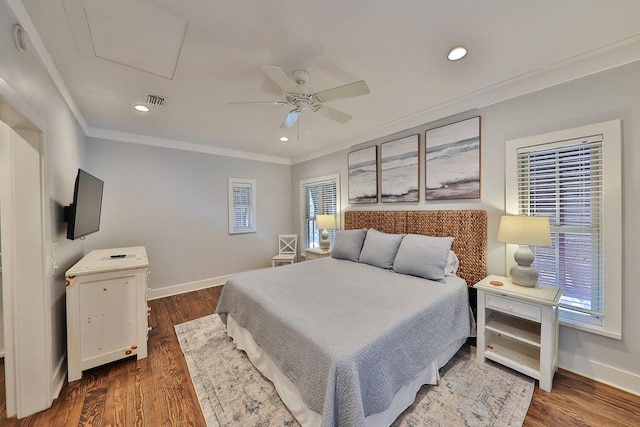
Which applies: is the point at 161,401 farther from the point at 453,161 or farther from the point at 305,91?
the point at 453,161

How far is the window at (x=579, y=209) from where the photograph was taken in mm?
1764

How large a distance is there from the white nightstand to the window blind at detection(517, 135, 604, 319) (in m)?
0.19

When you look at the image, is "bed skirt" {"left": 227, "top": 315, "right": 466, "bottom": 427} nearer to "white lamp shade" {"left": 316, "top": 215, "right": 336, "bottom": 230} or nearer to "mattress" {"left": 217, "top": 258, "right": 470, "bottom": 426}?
"mattress" {"left": 217, "top": 258, "right": 470, "bottom": 426}

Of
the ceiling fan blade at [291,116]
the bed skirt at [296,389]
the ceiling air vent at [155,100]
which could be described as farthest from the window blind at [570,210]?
the ceiling air vent at [155,100]

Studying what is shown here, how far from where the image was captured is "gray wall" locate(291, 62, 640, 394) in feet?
5.59

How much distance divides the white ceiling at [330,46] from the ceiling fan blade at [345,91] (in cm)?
26

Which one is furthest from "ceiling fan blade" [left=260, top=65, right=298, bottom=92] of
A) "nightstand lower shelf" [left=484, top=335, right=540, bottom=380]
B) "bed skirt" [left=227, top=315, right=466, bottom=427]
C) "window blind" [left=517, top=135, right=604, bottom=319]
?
"nightstand lower shelf" [left=484, top=335, right=540, bottom=380]

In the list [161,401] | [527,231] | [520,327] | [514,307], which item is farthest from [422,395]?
[161,401]

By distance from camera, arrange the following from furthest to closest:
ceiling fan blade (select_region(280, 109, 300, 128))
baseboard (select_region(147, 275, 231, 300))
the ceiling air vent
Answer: baseboard (select_region(147, 275, 231, 300)) < the ceiling air vent < ceiling fan blade (select_region(280, 109, 300, 128))

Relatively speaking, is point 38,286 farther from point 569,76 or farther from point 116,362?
point 569,76

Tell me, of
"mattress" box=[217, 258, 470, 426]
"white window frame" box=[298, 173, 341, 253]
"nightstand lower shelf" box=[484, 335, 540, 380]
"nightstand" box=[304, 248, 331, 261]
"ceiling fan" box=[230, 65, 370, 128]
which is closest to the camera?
"mattress" box=[217, 258, 470, 426]

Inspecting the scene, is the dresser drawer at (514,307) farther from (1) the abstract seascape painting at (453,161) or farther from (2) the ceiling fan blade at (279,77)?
(2) the ceiling fan blade at (279,77)

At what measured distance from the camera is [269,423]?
1518mm

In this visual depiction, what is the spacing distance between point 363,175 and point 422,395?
9.08 ft
